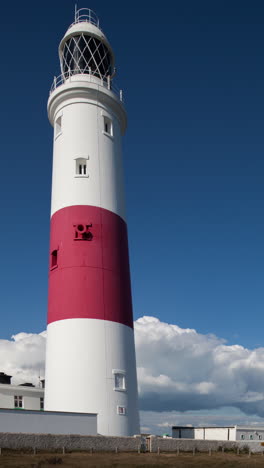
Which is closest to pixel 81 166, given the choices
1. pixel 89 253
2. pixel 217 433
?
pixel 89 253

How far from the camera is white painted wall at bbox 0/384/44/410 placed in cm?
3366

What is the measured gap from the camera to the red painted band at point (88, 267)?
26.7 meters

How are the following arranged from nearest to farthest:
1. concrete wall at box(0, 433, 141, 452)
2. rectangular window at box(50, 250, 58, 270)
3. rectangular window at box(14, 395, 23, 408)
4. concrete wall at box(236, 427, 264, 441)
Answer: concrete wall at box(0, 433, 141, 452)
rectangular window at box(50, 250, 58, 270)
rectangular window at box(14, 395, 23, 408)
concrete wall at box(236, 427, 264, 441)

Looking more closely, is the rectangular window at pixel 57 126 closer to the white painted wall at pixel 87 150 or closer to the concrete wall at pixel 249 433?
the white painted wall at pixel 87 150

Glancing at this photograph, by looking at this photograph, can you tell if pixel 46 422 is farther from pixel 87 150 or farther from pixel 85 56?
pixel 85 56

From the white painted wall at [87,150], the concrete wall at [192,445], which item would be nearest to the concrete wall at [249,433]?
the concrete wall at [192,445]

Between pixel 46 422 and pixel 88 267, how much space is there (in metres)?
7.84

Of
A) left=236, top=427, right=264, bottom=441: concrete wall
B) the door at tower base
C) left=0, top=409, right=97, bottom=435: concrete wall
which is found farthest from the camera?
left=236, top=427, right=264, bottom=441: concrete wall

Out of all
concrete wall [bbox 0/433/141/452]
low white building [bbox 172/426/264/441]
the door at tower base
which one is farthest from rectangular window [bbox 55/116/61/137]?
low white building [bbox 172/426/264/441]

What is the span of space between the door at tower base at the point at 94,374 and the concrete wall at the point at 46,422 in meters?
0.61

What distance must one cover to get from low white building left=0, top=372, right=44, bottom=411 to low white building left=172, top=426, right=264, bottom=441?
32.1 ft

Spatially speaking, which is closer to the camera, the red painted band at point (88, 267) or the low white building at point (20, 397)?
the red painted band at point (88, 267)

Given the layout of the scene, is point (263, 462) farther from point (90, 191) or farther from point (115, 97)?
point (115, 97)

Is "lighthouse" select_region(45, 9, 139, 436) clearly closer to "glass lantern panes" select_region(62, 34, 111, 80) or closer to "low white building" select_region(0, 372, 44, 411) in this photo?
"glass lantern panes" select_region(62, 34, 111, 80)
